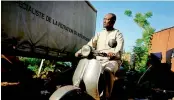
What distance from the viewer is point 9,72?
4.89 metres

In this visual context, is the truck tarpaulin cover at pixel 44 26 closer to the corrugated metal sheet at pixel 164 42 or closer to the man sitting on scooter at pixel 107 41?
the man sitting on scooter at pixel 107 41

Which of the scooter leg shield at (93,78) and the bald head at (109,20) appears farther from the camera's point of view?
the bald head at (109,20)

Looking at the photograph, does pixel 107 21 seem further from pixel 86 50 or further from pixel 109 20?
pixel 86 50

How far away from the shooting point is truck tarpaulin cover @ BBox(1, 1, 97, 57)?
4.54m

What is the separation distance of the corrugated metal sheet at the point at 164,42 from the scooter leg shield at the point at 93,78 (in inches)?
212

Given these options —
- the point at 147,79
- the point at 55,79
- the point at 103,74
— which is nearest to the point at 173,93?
the point at 147,79

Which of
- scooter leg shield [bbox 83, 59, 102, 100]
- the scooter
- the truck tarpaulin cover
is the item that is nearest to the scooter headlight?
the scooter

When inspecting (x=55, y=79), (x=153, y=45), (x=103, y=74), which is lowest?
(x=55, y=79)

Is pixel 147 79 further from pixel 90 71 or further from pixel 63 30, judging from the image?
pixel 90 71

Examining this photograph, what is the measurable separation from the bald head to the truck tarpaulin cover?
1889 mm

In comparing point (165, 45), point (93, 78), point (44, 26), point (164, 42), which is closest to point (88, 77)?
point (93, 78)

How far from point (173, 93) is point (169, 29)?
3.22 m

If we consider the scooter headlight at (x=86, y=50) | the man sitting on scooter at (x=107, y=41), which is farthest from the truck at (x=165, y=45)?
the scooter headlight at (x=86, y=50)

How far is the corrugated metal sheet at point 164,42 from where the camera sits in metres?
8.20
